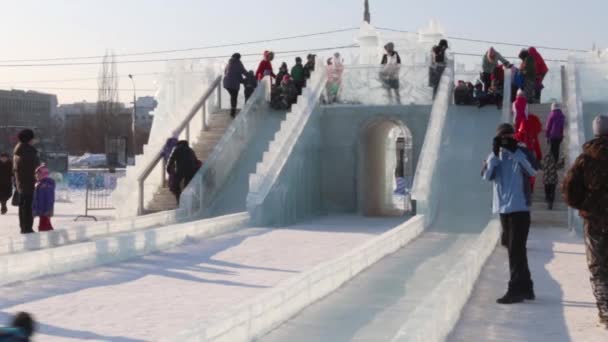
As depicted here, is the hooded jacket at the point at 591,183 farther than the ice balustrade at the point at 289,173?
No

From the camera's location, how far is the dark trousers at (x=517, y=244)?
7664 mm

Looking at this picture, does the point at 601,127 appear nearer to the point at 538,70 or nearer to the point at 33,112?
the point at 538,70

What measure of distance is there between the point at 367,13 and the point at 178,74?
70.4 feet

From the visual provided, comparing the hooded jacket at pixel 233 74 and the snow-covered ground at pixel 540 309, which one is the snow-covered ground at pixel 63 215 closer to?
the hooded jacket at pixel 233 74

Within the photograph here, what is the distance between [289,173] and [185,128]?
4.12 meters

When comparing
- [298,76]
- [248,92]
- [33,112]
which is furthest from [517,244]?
[33,112]

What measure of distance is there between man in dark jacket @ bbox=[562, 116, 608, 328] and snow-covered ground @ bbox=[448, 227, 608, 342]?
469 millimetres

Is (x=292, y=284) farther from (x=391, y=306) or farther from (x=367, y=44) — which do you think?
(x=367, y=44)

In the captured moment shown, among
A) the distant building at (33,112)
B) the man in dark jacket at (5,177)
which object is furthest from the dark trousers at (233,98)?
the distant building at (33,112)

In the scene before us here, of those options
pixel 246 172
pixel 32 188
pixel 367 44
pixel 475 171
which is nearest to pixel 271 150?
pixel 246 172

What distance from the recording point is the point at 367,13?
4412cm

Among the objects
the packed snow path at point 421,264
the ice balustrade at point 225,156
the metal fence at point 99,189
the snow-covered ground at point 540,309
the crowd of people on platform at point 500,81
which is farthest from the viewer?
the metal fence at point 99,189

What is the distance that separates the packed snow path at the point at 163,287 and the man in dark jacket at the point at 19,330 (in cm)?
362

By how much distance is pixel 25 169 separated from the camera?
41.4ft
